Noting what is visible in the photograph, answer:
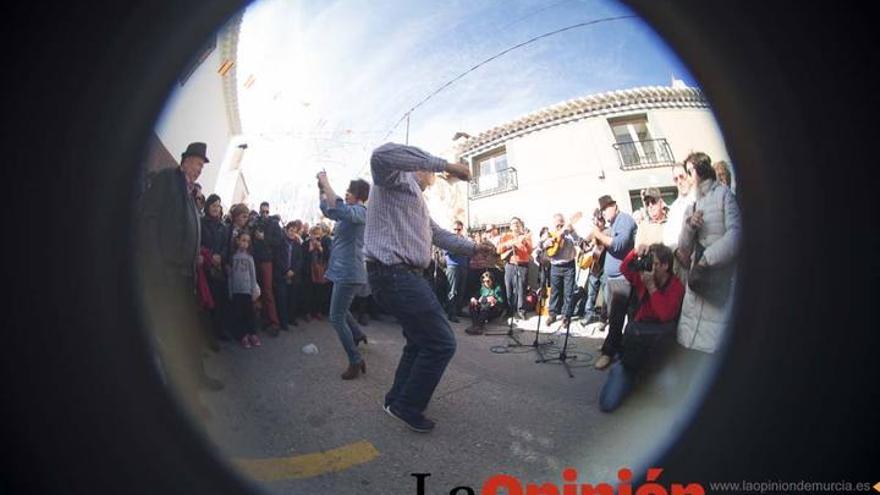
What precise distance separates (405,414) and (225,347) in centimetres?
39

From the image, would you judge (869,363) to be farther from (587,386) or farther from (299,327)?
(299,327)

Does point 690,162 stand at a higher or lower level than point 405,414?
higher

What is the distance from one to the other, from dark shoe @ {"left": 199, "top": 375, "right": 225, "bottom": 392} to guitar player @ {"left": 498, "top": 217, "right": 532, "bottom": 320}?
649mm

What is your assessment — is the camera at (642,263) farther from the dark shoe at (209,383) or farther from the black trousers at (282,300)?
the dark shoe at (209,383)

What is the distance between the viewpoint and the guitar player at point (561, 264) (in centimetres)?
84

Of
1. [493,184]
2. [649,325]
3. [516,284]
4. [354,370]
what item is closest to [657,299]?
[649,325]

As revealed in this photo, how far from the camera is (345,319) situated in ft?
2.86

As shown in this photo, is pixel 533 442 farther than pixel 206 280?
Yes

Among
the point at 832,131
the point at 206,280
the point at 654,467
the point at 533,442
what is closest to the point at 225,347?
the point at 206,280

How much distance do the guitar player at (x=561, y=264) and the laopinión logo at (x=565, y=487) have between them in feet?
1.16

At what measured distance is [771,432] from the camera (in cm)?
86

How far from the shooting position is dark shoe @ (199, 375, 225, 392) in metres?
0.68

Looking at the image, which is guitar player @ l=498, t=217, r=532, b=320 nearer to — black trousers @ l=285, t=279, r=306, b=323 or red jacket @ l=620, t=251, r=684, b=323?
red jacket @ l=620, t=251, r=684, b=323

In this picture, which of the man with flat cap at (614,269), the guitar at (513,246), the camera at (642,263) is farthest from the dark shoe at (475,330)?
the camera at (642,263)
